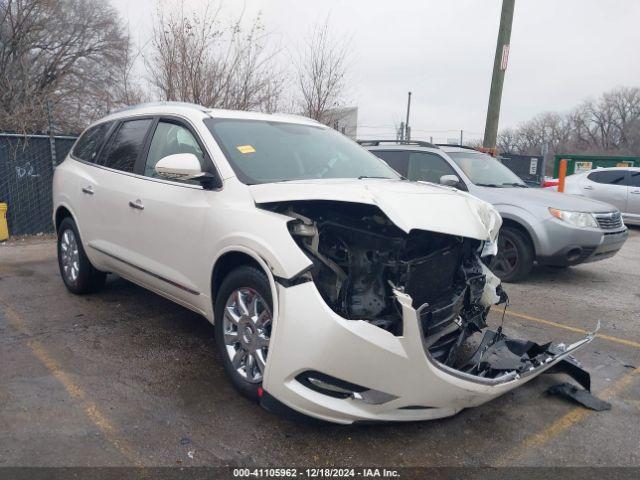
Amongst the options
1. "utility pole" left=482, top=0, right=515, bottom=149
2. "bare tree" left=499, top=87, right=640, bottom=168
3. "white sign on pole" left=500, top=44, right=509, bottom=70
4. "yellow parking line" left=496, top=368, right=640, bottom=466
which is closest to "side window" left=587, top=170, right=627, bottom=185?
"utility pole" left=482, top=0, right=515, bottom=149

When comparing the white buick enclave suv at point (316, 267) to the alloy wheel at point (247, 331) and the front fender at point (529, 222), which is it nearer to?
the alloy wheel at point (247, 331)

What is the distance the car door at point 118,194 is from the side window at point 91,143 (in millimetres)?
226

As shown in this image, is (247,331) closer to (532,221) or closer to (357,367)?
(357,367)

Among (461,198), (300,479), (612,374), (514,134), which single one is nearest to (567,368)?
(612,374)

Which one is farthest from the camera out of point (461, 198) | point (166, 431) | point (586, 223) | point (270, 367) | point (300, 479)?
point (586, 223)

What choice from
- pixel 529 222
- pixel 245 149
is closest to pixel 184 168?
pixel 245 149

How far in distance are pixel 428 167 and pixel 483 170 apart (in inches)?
30.4

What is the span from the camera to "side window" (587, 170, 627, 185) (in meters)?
12.3

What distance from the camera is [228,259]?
3.32m

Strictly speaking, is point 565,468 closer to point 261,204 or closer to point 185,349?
point 261,204

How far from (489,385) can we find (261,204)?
1.62 m

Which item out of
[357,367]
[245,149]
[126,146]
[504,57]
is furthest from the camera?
[504,57]

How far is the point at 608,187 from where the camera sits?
12375mm

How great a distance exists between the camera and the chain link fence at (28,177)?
8812 mm
